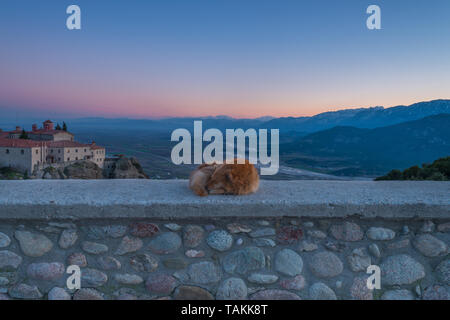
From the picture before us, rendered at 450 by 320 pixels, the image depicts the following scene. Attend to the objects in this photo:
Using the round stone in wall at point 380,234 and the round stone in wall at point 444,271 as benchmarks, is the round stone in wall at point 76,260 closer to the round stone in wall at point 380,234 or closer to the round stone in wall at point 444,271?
the round stone in wall at point 380,234

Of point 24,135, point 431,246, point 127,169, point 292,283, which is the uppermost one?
point 24,135

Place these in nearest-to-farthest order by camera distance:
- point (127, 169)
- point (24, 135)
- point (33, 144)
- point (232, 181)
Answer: point (232, 181) < point (33, 144) < point (127, 169) < point (24, 135)

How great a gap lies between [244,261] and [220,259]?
0.59 ft

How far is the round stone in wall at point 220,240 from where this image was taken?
2.16 m

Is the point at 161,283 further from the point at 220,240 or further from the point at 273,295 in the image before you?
the point at 273,295

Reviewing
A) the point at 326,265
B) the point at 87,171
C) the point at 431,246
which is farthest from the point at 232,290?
the point at 87,171

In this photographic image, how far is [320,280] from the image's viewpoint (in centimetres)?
218

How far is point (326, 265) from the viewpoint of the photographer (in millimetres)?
2180

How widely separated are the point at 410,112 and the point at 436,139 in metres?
21.0

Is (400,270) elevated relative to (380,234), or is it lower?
lower

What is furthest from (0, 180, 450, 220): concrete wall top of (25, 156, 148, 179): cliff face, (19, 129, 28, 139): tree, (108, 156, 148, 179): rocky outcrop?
(19, 129, 28, 139): tree

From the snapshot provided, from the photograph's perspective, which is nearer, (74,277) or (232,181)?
(74,277)
